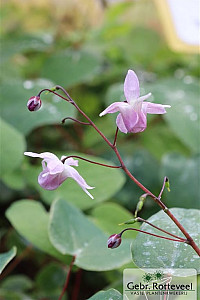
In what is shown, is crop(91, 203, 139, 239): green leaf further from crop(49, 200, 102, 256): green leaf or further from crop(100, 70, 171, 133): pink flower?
crop(100, 70, 171, 133): pink flower

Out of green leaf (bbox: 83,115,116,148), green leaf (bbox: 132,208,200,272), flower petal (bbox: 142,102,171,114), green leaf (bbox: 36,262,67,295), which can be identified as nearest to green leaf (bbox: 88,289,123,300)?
green leaf (bbox: 132,208,200,272)

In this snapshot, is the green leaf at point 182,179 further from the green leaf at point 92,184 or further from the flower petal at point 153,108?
the flower petal at point 153,108

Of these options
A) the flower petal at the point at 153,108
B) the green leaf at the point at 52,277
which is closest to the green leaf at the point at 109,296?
the flower petal at the point at 153,108

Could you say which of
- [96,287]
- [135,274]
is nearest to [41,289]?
[96,287]

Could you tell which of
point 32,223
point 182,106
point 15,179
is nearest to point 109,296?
point 32,223

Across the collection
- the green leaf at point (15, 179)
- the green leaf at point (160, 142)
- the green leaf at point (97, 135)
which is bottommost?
the green leaf at point (160, 142)

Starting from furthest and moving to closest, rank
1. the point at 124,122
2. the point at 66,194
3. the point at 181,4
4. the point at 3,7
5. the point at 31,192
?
the point at 3,7, the point at 181,4, the point at 31,192, the point at 66,194, the point at 124,122

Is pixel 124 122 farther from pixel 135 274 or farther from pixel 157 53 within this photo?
pixel 157 53
